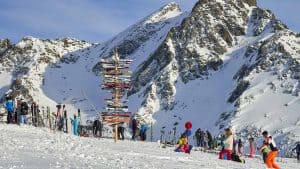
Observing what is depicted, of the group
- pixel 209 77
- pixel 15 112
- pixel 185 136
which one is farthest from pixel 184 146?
pixel 209 77

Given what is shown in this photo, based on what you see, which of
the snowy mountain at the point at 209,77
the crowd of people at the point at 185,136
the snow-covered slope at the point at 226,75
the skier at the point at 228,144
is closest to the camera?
the crowd of people at the point at 185,136

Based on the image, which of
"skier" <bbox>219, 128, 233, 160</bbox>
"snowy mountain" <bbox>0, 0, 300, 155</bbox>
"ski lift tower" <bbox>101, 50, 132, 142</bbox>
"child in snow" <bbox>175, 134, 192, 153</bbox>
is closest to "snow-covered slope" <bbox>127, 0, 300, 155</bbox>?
"snowy mountain" <bbox>0, 0, 300, 155</bbox>

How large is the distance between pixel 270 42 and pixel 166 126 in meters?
31.6

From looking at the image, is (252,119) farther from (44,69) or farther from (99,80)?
(44,69)

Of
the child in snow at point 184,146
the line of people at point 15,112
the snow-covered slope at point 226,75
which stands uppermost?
the snow-covered slope at point 226,75

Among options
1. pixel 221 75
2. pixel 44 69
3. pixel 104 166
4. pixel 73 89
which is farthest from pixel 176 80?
pixel 104 166

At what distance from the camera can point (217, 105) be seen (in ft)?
438

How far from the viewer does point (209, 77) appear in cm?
15100

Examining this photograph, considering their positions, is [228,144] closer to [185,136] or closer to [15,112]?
[185,136]

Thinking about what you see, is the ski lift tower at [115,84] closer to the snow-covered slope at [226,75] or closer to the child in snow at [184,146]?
the child in snow at [184,146]

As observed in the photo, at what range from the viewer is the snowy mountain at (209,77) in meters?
119

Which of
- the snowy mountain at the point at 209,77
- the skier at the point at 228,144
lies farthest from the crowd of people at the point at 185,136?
the snowy mountain at the point at 209,77

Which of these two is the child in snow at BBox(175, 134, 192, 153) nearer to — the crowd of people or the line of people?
the crowd of people

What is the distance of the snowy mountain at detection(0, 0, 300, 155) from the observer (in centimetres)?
11873
